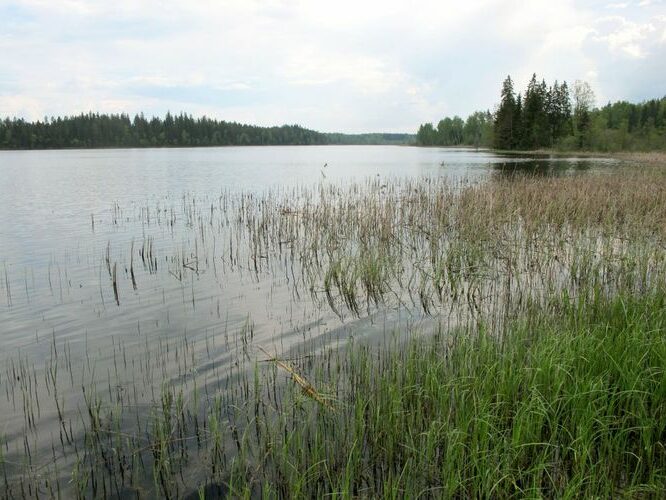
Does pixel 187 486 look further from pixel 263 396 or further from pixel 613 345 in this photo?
pixel 613 345

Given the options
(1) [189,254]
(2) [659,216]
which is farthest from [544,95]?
(1) [189,254]

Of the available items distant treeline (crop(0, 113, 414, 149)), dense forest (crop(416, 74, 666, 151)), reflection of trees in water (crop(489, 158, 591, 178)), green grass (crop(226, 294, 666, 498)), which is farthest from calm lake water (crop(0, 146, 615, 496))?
distant treeline (crop(0, 113, 414, 149))

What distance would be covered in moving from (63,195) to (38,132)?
123m

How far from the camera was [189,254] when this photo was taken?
13062 mm

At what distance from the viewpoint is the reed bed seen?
3.69 m

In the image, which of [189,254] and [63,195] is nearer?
[189,254]

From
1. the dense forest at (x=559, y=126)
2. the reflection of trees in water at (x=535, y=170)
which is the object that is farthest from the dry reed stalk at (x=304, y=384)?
the dense forest at (x=559, y=126)

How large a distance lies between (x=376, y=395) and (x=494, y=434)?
61.5 inches

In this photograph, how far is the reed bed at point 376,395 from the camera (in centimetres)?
369

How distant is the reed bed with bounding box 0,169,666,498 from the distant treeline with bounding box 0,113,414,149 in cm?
13827

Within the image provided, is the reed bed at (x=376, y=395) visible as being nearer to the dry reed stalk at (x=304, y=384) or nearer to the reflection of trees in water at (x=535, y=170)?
the dry reed stalk at (x=304, y=384)

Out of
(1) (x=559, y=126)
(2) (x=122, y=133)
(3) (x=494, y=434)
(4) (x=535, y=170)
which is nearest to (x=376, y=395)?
(3) (x=494, y=434)

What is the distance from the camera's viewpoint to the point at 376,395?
4957 millimetres

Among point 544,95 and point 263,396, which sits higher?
point 544,95
